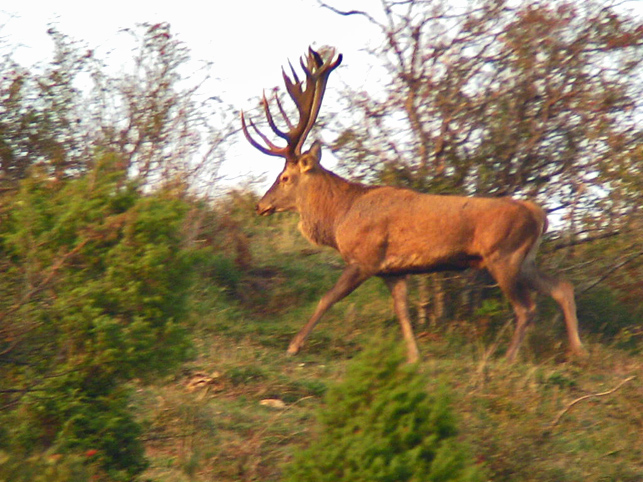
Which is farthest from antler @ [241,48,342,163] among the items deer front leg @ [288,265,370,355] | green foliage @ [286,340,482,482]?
green foliage @ [286,340,482,482]

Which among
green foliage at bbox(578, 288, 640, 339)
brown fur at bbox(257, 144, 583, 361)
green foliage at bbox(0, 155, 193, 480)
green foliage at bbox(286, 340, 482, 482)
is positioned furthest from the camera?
green foliage at bbox(578, 288, 640, 339)

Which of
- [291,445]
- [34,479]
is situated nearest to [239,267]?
[291,445]

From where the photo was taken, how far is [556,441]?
269 inches

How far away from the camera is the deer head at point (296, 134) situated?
10.2m

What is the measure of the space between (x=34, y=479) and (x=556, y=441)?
3575mm

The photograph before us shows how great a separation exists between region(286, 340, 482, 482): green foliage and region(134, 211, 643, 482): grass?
382 millimetres

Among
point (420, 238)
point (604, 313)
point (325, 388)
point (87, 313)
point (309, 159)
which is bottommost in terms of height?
point (325, 388)

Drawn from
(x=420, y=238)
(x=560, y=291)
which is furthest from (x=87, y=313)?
(x=560, y=291)

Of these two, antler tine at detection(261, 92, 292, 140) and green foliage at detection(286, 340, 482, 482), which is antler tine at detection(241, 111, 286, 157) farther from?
green foliage at detection(286, 340, 482, 482)

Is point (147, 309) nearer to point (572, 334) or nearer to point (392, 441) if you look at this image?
point (392, 441)

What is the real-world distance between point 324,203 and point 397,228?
3.27ft

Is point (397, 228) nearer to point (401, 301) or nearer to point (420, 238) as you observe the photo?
point (420, 238)

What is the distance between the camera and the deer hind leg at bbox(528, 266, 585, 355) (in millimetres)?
9836

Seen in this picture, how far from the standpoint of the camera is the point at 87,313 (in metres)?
5.84
